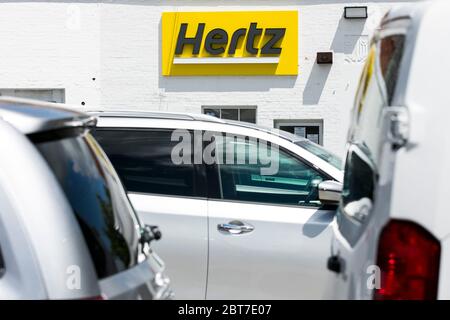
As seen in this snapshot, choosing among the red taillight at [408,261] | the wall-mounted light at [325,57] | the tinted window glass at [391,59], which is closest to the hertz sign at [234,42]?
the wall-mounted light at [325,57]

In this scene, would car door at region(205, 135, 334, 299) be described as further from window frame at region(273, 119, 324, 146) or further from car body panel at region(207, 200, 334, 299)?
window frame at region(273, 119, 324, 146)

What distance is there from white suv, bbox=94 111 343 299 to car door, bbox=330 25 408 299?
1.37 m

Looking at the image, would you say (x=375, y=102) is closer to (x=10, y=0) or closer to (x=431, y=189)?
(x=431, y=189)

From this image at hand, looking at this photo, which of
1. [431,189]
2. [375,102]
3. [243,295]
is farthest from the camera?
[243,295]

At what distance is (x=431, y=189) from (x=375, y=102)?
69 centimetres

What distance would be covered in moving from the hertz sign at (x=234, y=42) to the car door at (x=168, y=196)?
752cm

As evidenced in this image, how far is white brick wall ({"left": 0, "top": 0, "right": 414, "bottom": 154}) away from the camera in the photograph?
1271 cm

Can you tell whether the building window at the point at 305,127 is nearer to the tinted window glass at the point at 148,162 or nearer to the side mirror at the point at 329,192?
the tinted window glass at the point at 148,162

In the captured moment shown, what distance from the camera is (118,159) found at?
5.23 metres

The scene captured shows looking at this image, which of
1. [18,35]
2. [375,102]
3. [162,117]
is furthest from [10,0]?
[375,102]

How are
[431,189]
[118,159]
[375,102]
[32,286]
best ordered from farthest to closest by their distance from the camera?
[118,159] < [375,102] < [431,189] < [32,286]

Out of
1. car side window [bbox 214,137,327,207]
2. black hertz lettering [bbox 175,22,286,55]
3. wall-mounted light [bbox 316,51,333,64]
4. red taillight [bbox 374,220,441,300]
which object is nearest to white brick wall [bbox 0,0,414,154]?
black hertz lettering [bbox 175,22,286,55]

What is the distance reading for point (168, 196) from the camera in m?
5.02

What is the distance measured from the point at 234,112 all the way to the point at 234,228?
816 cm
